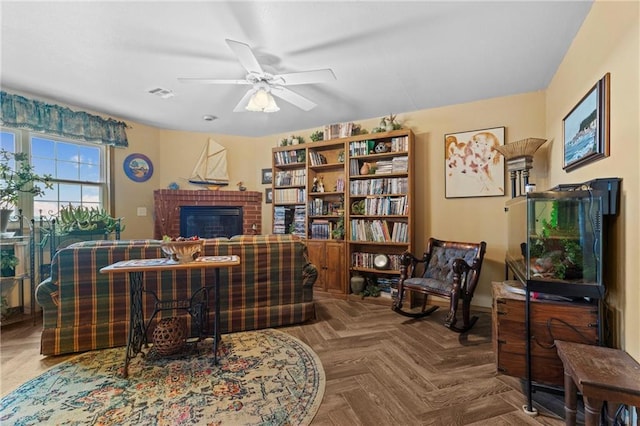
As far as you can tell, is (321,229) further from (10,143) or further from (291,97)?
(10,143)

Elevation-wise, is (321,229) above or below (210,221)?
below

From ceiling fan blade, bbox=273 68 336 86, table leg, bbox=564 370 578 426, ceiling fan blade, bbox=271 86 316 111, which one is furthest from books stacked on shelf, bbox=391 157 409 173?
table leg, bbox=564 370 578 426

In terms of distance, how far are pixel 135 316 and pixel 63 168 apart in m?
2.78

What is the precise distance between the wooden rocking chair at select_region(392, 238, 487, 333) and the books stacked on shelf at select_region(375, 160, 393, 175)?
1024mm

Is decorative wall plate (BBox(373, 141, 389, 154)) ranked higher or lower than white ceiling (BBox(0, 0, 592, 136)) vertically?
lower

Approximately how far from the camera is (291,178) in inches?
173

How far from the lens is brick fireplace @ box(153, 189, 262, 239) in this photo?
14.2 ft

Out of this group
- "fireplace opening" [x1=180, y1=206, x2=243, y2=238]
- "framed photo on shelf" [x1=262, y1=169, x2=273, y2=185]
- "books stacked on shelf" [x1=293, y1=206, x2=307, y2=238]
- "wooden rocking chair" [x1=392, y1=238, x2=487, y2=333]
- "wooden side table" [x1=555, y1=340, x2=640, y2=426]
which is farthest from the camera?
"framed photo on shelf" [x1=262, y1=169, x2=273, y2=185]

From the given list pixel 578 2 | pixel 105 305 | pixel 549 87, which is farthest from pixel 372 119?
pixel 105 305

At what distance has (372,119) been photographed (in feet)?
13.0

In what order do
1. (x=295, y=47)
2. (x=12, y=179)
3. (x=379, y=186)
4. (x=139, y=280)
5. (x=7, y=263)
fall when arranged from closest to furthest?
(x=139, y=280)
(x=295, y=47)
(x=7, y=263)
(x=12, y=179)
(x=379, y=186)

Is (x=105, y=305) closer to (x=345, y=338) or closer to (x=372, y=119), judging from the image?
(x=345, y=338)

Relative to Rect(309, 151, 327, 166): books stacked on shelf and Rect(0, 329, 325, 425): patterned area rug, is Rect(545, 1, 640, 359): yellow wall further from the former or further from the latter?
Rect(309, 151, 327, 166): books stacked on shelf

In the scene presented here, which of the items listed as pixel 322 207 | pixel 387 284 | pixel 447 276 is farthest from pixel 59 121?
pixel 447 276
